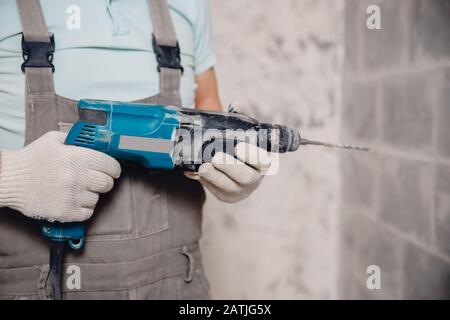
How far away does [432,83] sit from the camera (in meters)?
0.85

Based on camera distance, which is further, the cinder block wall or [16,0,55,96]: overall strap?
the cinder block wall

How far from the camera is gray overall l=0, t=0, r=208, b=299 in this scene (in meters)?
0.70

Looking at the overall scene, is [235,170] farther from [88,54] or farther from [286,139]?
[88,54]

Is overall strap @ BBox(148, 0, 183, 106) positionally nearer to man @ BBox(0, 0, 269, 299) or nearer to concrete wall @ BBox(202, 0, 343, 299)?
man @ BBox(0, 0, 269, 299)

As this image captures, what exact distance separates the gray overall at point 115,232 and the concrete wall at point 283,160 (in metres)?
0.48

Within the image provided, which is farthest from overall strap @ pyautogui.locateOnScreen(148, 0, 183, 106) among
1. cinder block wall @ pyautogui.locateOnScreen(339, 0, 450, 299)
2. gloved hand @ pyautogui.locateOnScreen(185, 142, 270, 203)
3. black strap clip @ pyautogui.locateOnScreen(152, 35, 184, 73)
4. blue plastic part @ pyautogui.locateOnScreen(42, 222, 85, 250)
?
cinder block wall @ pyautogui.locateOnScreen(339, 0, 450, 299)

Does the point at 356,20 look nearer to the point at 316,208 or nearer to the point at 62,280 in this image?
the point at 316,208

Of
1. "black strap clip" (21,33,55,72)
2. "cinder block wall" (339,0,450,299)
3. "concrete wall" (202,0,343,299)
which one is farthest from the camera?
"concrete wall" (202,0,343,299)

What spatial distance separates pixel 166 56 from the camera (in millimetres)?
768

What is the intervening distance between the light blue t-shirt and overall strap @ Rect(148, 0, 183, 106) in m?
0.01

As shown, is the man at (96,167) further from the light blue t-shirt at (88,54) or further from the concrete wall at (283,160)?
the concrete wall at (283,160)

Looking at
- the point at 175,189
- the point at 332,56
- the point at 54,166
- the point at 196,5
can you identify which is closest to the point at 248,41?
the point at 332,56

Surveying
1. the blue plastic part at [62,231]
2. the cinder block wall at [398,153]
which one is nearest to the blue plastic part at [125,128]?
the blue plastic part at [62,231]

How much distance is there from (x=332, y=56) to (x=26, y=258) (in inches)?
34.1
